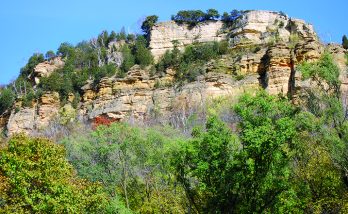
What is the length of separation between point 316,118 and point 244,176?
8.22 meters

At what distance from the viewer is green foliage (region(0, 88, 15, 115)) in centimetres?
8775

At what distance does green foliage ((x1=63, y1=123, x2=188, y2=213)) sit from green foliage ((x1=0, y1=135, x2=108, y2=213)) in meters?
10.0

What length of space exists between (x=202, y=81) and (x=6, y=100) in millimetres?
34710

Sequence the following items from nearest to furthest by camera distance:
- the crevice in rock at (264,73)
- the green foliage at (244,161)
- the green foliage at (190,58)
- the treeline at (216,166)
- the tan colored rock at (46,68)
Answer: the treeline at (216,166) → the green foliage at (244,161) → the crevice in rock at (264,73) → the green foliage at (190,58) → the tan colored rock at (46,68)

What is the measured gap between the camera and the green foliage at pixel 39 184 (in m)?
19.6

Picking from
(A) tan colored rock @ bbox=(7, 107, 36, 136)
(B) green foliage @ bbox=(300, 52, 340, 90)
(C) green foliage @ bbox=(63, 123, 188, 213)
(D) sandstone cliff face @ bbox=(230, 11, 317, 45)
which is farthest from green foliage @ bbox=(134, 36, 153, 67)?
(B) green foliage @ bbox=(300, 52, 340, 90)

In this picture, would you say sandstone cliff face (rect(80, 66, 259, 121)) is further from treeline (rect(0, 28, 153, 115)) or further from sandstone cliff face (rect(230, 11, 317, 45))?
sandstone cliff face (rect(230, 11, 317, 45))

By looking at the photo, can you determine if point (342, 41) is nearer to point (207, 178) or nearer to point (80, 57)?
point (80, 57)

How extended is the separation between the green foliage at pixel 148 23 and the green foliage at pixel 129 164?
68291 millimetres

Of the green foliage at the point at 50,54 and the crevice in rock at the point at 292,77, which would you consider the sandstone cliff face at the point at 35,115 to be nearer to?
the green foliage at the point at 50,54

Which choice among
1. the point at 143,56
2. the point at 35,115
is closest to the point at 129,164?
the point at 35,115

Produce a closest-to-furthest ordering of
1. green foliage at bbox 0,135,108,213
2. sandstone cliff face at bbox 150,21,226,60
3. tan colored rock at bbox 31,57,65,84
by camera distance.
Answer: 1. green foliage at bbox 0,135,108,213
2. tan colored rock at bbox 31,57,65,84
3. sandstone cliff face at bbox 150,21,226,60

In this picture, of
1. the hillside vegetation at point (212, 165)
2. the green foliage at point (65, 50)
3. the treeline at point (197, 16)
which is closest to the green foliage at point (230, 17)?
the treeline at point (197, 16)

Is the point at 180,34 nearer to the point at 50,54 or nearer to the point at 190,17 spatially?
the point at 190,17
